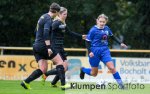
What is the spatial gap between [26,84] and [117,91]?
8.30 feet

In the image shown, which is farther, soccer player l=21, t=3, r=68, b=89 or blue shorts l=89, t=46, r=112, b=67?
blue shorts l=89, t=46, r=112, b=67

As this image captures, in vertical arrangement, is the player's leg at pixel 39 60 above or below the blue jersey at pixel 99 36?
below

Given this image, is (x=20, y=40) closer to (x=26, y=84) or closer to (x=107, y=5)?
(x=107, y=5)

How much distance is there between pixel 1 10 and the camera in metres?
26.4

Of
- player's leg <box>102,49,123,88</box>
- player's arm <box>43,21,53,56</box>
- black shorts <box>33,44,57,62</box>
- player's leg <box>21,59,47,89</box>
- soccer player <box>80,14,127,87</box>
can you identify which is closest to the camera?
player's arm <box>43,21,53,56</box>

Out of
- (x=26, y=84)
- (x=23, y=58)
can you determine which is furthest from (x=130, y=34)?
(x=26, y=84)

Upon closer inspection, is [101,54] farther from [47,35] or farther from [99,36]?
[47,35]

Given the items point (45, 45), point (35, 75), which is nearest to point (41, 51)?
point (45, 45)

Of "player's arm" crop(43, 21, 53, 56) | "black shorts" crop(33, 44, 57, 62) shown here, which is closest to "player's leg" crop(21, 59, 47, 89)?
"black shorts" crop(33, 44, 57, 62)
